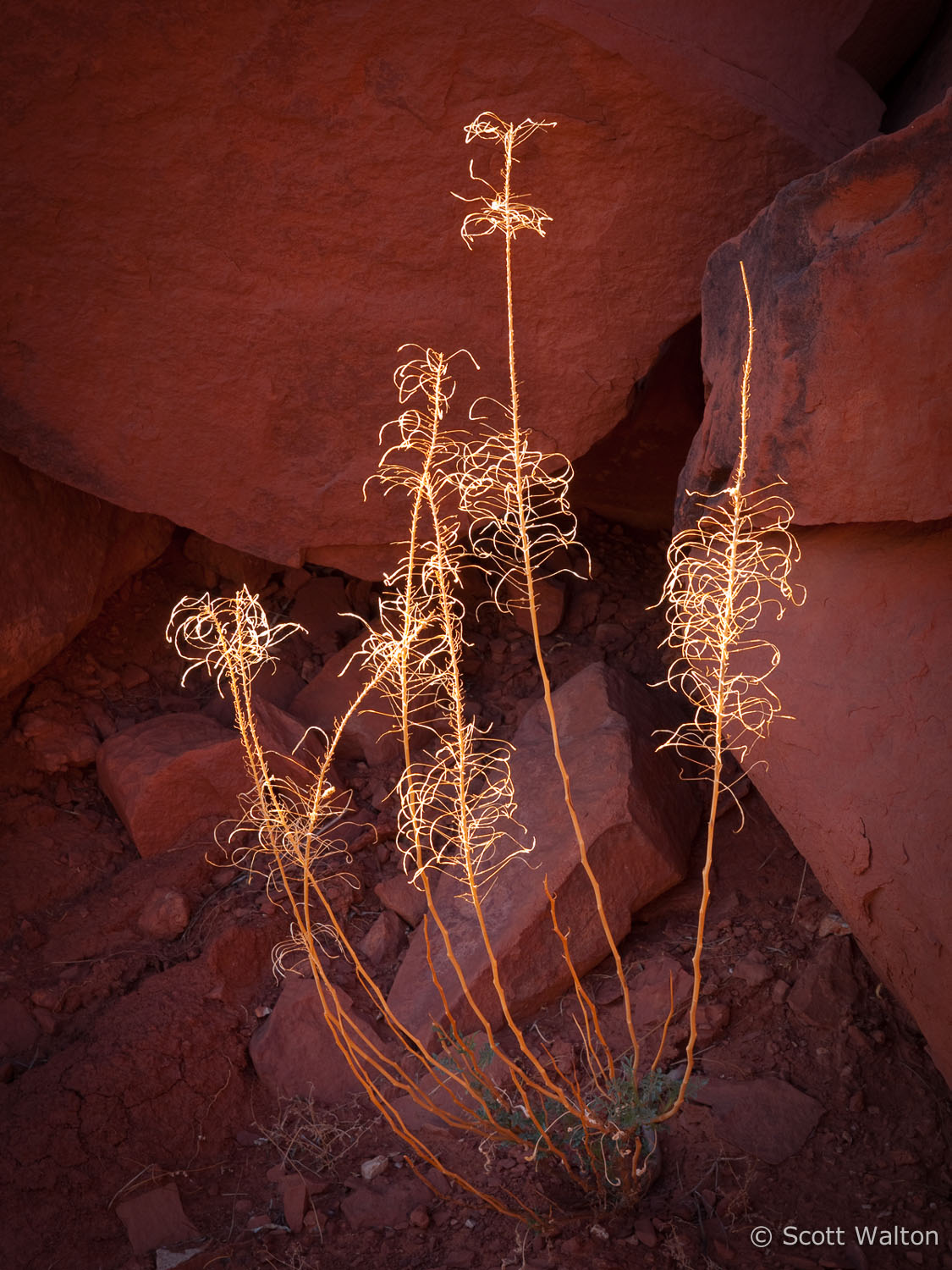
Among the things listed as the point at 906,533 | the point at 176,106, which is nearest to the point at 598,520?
the point at 906,533

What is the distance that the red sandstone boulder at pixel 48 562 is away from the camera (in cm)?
313

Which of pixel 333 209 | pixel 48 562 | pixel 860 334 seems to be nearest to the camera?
pixel 860 334

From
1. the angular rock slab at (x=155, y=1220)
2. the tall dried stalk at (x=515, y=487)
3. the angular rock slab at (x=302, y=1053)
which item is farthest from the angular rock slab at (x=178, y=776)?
the angular rock slab at (x=155, y=1220)

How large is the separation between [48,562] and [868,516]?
2.30 meters

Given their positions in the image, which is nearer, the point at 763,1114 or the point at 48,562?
the point at 763,1114

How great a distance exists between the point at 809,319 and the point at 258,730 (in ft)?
5.91

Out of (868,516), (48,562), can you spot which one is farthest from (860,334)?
(48,562)

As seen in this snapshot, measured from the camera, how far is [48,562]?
3.24 m

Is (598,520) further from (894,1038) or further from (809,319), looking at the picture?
(894,1038)

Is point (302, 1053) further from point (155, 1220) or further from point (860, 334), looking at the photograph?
point (860, 334)

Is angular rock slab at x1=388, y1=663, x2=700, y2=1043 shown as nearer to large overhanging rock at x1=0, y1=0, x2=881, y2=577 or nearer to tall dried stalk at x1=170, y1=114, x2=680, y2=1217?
tall dried stalk at x1=170, y1=114, x2=680, y2=1217

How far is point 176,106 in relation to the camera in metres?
2.80

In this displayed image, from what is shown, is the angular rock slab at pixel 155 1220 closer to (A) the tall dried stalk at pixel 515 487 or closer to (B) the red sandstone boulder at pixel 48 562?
(A) the tall dried stalk at pixel 515 487

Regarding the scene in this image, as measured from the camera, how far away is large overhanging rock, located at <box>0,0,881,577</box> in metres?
2.75
